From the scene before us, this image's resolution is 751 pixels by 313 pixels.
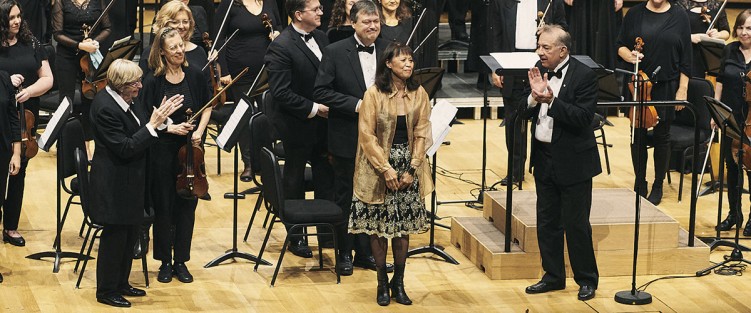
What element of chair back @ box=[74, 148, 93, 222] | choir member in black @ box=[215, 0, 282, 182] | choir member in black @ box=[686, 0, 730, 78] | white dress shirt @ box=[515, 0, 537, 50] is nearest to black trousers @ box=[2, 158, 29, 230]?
chair back @ box=[74, 148, 93, 222]

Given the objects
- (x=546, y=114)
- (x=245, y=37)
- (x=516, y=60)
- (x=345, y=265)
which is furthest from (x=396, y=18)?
(x=546, y=114)

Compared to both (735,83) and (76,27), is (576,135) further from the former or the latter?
(76,27)

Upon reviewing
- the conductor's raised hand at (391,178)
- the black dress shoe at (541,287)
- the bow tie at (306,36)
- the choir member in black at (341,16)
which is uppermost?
the choir member in black at (341,16)

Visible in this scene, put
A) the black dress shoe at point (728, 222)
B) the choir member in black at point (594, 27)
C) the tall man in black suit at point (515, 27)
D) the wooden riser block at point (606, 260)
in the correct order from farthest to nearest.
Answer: the choir member in black at point (594, 27), the tall man in black suit at point (515, 27), the black dress shoe at point (728, 222), the wooden riser block at point (606, 260)

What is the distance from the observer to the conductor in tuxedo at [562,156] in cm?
604

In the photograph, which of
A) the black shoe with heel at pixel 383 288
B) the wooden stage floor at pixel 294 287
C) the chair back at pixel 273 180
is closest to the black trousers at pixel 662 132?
the wooden stage floor at pixel 294 287

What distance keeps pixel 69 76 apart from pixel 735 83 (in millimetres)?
4501

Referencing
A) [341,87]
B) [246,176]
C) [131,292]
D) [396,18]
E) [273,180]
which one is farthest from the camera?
[246,176]

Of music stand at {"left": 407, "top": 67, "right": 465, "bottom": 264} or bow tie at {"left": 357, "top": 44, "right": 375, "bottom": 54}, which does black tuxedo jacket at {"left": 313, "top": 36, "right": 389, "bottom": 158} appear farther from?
music stand at {"left": 407, "top": 67, "right": 465, "bottom": 264}

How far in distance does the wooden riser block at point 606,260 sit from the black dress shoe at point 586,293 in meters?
0.36

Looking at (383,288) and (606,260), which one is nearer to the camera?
(383,288)

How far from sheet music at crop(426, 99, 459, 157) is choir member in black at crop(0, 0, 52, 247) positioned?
7.30ft

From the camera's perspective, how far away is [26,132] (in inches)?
266

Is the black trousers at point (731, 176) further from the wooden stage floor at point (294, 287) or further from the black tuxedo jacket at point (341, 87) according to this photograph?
the black tuxedo jacket at point (341, 87)
